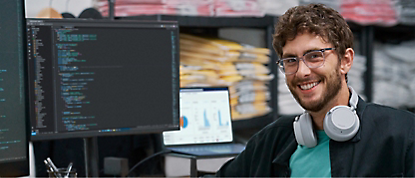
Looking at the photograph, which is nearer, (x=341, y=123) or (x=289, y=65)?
(x=341, y=123)

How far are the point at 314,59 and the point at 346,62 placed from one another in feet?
0.40

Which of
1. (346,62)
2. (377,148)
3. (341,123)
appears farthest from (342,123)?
(346,62)

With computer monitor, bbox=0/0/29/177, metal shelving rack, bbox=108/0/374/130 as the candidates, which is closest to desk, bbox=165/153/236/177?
metal shelving rack, bbox=108/0/374/130

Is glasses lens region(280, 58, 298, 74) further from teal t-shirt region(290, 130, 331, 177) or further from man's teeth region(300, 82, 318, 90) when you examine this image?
teal t-shirt region(290, 130, 331, 177)

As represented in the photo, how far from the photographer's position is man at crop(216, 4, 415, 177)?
3.90ft

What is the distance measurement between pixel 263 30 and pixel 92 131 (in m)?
1.02

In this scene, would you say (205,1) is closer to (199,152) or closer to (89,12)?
(89,12)

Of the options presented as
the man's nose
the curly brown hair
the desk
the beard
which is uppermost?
the curly brown hair

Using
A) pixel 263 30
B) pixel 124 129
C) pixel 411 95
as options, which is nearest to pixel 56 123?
pixel 124 129

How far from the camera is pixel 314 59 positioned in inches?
50.5

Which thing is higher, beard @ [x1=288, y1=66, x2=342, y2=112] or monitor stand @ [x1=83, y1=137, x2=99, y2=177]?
beard @ [x1=288, y1=66, x2=342, y2=112]

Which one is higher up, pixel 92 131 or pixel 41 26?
pixel 41 26

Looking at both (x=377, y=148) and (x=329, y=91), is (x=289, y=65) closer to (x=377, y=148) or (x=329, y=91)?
(x=329, y=91)

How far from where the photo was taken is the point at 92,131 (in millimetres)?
1483
